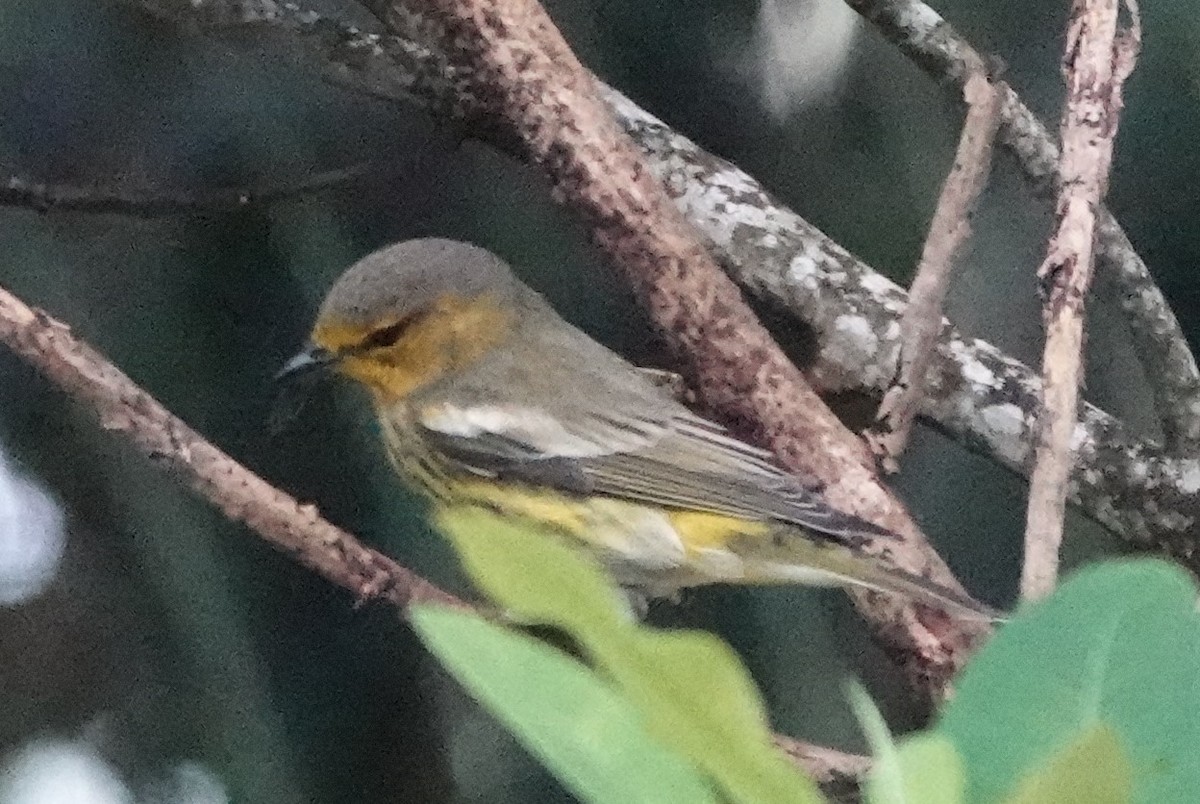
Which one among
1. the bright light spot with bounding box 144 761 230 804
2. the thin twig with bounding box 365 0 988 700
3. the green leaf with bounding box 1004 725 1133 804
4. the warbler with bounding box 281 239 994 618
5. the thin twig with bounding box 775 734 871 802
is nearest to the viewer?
the green leaf with bounding box 1004 725 1133 804

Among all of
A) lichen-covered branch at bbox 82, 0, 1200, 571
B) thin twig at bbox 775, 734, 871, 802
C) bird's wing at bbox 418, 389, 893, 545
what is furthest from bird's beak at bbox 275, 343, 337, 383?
thin twig at bbox 775, 734, 871, 802

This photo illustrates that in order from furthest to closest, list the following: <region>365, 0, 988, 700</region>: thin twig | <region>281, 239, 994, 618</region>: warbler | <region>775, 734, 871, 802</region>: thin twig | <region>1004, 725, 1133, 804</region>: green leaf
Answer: <region>281, 239, 994, 618</region>: warbler
<region>365, 0, 988, 700</region>: thin twig
<region>775, 734, 871, 802</region>: thin twig
<region>1004, 725, 1133, 804</region>: green leaf

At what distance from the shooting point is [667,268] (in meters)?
0.83

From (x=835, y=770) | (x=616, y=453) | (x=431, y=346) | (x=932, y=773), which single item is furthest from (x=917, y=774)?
(x=431, y=346)

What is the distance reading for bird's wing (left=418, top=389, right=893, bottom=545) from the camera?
0.89 m

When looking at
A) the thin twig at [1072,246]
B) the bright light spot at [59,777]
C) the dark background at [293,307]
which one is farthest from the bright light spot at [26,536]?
the thin twig at [1072,246]

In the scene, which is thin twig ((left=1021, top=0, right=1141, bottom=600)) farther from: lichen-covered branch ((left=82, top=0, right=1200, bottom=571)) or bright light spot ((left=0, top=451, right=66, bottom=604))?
bright light spot ((left=0, top=451, right=66, bottom=604))

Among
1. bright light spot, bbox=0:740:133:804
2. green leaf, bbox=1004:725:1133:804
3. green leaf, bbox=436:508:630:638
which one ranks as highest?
green leaf, bbox=1004:725:1133:804

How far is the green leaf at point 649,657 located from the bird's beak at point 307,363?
74 centimetres

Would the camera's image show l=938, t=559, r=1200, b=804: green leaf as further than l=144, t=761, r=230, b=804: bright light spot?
No

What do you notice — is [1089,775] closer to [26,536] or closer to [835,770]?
[835,770]

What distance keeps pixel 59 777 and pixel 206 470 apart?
1.49ft

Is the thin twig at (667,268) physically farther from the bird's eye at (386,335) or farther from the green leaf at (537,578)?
the green leaf at (537,578)

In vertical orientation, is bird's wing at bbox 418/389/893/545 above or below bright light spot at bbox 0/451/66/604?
above
